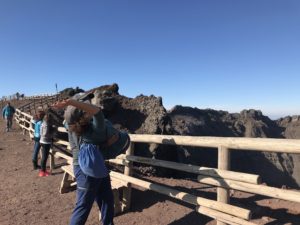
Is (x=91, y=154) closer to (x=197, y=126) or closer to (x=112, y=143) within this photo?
(x=112, y=143)

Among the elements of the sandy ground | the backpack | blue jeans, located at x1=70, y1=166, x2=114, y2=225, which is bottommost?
the sandy ground

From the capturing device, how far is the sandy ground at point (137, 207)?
6.04 m

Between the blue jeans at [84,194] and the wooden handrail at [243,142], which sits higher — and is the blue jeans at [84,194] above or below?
below

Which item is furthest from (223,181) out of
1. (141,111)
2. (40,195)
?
(141,111)

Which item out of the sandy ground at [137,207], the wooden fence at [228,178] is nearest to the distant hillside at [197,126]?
the sandy ground at [137,207]

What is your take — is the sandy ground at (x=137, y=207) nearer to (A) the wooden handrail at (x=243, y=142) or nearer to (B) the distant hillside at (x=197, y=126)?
(A) the wooden handrail at (x=243, y=142)

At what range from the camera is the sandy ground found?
6.04m

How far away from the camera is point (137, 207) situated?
6.70m

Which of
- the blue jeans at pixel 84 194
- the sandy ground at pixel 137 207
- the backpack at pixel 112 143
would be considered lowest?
the sandy ground at pixel 137 207

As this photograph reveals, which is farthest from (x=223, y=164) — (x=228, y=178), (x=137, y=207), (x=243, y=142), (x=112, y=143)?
(x=137, y=207)

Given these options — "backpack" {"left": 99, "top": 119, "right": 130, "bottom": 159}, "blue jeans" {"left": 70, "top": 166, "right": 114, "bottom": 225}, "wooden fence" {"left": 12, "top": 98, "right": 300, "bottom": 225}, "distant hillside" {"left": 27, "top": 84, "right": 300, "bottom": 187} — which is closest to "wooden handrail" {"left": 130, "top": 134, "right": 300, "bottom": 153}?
"wooden fence" {"left": 12, "top": 98, "right": 300, "bottom": 225}

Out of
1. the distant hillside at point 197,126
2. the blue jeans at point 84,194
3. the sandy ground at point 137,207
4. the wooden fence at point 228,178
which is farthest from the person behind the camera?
the distant hillside at point 197,126

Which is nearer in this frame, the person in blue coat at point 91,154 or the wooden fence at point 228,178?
the wooden fence at point 228,178

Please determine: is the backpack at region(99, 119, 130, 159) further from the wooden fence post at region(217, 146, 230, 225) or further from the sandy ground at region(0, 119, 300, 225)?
the sandy ground at region(0, 119, 300, 225)
